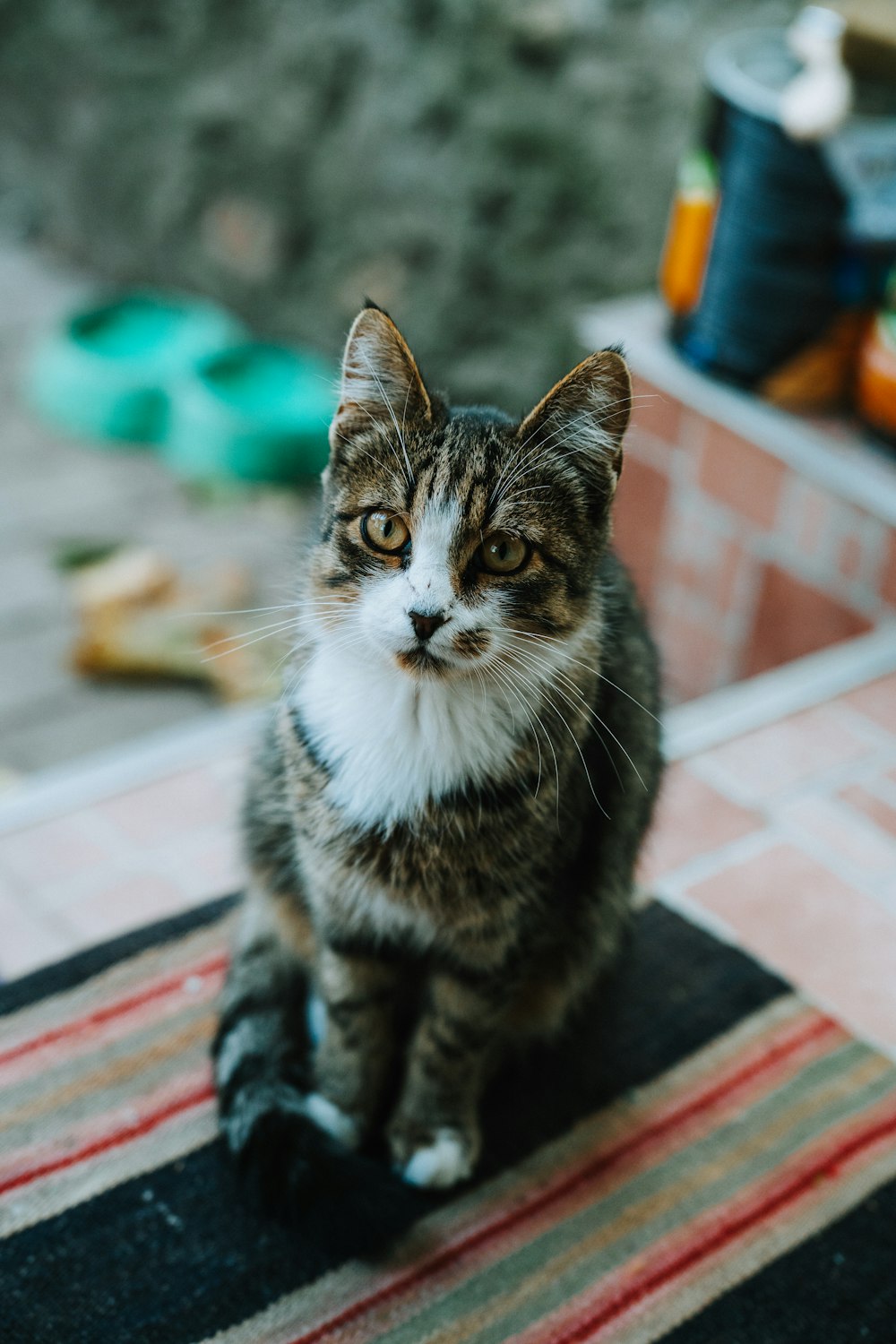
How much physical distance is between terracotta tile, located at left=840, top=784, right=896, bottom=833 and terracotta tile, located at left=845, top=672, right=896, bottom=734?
180 millimetres

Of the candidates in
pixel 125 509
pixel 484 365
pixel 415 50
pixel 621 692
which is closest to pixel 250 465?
pixel 125 509

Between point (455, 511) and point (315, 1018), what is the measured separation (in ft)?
2.04

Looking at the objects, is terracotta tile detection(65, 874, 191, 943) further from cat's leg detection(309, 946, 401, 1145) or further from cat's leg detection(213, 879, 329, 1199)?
cat's leg detection(309, 946, 401, 1145)

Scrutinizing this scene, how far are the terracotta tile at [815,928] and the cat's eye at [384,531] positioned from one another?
0.83m

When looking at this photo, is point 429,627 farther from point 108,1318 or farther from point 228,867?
point 228,867

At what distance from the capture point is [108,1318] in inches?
42.8

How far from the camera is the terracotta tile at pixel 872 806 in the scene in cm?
181

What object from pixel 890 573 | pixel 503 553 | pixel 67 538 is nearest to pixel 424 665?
pixel 503 553

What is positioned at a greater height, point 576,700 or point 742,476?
point 576,700

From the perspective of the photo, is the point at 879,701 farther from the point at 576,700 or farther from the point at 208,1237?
the point at 208,1237

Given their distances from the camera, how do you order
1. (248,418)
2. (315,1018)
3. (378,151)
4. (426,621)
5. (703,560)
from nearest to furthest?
(426,621) → (315,1018) → (703,560) → (248,418) → (378,151)

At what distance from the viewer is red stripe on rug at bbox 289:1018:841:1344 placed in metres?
1.12

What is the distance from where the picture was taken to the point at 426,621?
974 mm

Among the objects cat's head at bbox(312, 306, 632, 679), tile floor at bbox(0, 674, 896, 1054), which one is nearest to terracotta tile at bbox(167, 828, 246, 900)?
tile floor at bbox(0, 674, 896, 1054)
